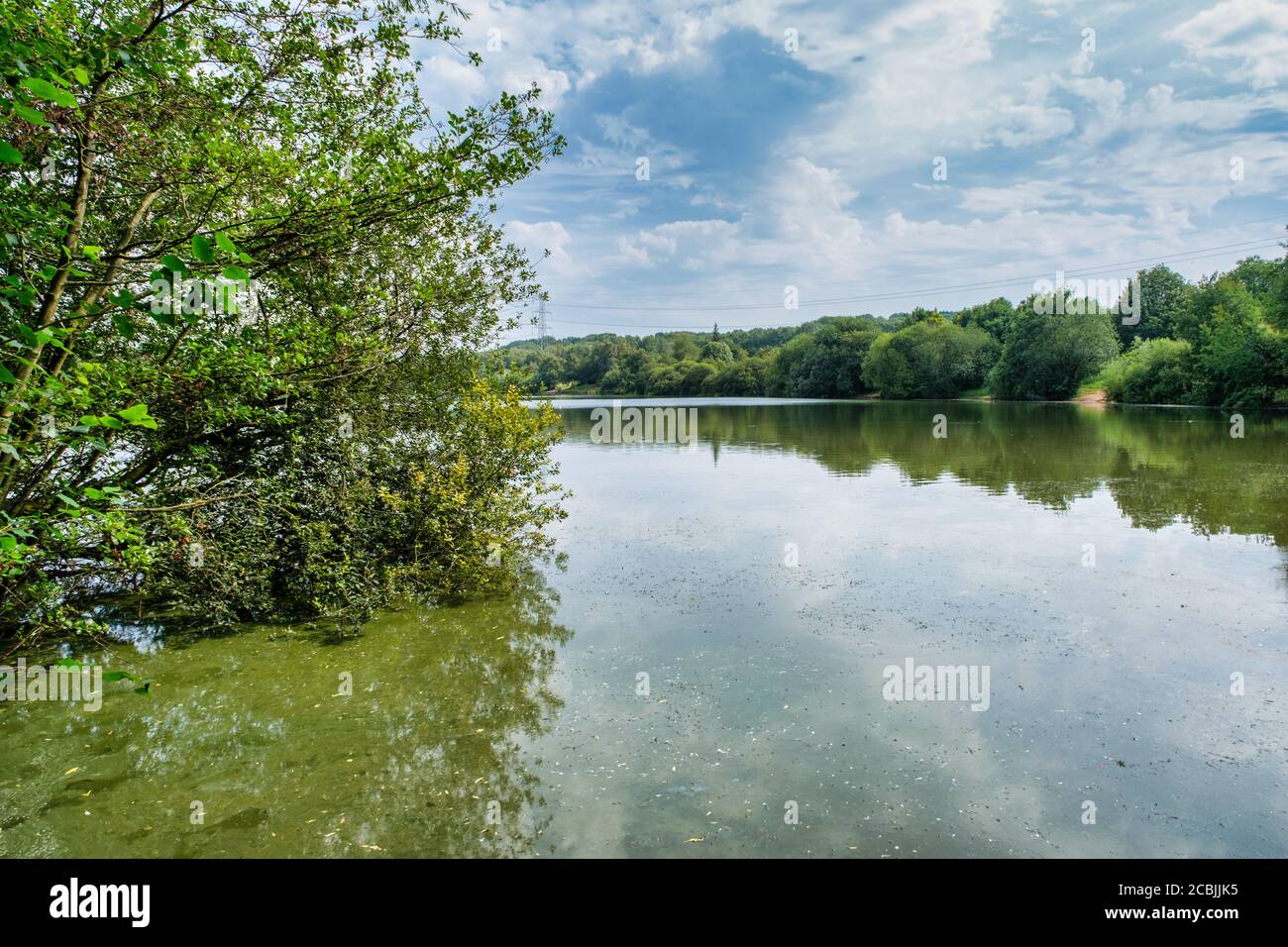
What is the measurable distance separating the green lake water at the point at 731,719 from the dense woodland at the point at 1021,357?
20.2ft

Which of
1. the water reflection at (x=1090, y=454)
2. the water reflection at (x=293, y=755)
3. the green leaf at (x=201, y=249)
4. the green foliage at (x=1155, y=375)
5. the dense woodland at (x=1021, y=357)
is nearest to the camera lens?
the green leaf at (x=201, y=249)

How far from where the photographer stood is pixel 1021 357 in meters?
69.8

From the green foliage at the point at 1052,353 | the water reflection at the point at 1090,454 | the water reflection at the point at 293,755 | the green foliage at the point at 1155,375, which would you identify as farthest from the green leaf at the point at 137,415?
the green foliage at the point at 1052,353

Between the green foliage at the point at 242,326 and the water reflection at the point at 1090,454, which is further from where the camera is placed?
the water reflection at the point at 1090,454

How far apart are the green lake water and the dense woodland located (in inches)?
242

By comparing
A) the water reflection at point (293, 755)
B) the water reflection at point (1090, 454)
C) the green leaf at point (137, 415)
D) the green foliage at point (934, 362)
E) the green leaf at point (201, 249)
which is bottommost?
the water reflection at point (293, 755)

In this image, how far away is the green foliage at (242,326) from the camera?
13.5 feet

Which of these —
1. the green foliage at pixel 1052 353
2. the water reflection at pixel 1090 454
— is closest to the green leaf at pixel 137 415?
the water reflection at pixel 1090 454

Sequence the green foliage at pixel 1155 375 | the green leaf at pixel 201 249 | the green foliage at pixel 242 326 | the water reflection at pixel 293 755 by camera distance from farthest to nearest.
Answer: the green foliage at pixel 1155 375, the water reflection at pixel 293 755, the green foliage at pixel 242 326, the green leaf at pixel 201 249

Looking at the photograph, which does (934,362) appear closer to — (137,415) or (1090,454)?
(1090,454)

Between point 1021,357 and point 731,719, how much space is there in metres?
74.3

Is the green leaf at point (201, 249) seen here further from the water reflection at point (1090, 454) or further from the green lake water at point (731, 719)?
the water reflection at point (1090, 454)

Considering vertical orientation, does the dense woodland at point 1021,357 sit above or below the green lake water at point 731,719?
above
